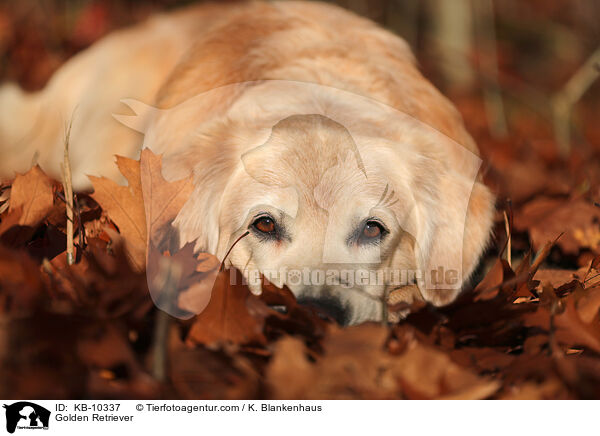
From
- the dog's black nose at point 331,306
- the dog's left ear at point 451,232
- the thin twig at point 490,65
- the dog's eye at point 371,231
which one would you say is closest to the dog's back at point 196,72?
the dog's left ear at point 451,232

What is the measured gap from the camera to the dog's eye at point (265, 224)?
1949 mm

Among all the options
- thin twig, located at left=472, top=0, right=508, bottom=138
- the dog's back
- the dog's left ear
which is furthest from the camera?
thin twig, located at left=472, top=0, right=508, bottom=138

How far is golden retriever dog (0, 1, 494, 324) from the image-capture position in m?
1.92

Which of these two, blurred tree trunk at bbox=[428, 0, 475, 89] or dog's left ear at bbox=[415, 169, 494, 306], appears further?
blurred tree trunk at bbox=[428, 0, 475, 89]

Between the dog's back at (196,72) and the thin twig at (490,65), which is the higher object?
the dog's back at (196,72)

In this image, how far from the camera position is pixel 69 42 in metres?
5.09

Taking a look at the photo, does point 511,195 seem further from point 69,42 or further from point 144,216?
point 69,42

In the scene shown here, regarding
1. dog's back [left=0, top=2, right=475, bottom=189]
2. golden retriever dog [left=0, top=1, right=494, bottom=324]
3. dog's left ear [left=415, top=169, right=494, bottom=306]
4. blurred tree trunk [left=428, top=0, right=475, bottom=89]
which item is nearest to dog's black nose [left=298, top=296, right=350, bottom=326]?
golden retriever dog [left=0, top=1, right=494, bottom=324]

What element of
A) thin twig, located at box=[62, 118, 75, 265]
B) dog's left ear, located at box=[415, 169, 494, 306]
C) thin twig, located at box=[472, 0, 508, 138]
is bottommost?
thin twig, located at box=[472, 0, 508, 138]

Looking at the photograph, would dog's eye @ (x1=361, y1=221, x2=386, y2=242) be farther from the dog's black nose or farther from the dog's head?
the dog's black nose

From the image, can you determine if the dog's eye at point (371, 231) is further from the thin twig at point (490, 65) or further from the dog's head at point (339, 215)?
the thin twig at point (490, 65)

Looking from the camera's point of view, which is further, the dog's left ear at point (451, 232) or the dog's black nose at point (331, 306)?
the dog's left ear at point (451, 232)
